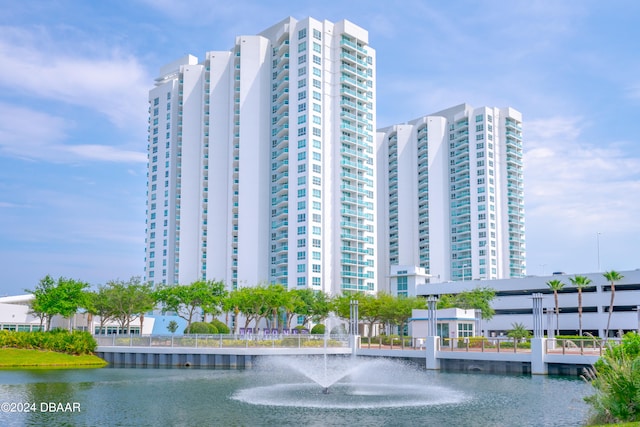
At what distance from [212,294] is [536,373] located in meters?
57.4

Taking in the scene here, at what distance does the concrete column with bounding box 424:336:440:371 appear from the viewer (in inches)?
2318

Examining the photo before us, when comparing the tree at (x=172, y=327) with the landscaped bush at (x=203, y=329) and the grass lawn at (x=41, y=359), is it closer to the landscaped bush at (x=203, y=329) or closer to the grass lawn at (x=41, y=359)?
the landscaped bush at (x=203, y=329)

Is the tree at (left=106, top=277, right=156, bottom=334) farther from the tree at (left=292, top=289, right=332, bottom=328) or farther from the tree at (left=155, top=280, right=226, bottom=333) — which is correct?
the tree at (left=292, top=289, right=332, bottom=328)

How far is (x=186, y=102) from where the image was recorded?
Answer: 144750 mm

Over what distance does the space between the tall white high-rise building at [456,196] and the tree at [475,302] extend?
48567mm

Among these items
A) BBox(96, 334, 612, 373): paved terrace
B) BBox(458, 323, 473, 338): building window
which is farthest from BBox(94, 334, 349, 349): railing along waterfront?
BBox(458, 323, 473, 338): building window

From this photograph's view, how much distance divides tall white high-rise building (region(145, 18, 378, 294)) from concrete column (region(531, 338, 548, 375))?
211 feet

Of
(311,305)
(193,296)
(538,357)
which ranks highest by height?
(193,296)

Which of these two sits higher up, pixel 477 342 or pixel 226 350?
pixel 477 342

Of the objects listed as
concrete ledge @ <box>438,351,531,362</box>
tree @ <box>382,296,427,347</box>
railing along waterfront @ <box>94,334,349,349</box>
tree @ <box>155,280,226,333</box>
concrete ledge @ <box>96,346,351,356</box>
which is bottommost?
concrete ledge @ <box>96,346,351,356</box>

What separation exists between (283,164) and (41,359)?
68084mm

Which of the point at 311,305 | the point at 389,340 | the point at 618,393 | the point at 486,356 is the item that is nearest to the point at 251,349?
the point at 389,340

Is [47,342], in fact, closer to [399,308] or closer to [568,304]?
[399,308]

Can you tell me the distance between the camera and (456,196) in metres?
164
